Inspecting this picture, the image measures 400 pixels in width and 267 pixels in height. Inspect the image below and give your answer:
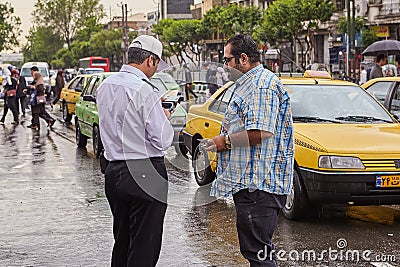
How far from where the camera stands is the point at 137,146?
4.98 m

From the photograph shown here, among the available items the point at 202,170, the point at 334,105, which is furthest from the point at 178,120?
the point at 334,105

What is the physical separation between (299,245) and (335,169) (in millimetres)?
974

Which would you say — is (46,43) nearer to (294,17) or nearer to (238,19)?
(238,19)

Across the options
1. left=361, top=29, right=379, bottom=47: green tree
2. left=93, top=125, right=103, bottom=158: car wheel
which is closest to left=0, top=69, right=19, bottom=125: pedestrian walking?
left=93, top=125, right=103, bottom=158: car wheel

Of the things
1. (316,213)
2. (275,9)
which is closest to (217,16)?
(275,9)

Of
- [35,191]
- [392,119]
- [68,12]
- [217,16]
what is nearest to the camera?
[392,119]

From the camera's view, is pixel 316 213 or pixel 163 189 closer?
pixel 163 189

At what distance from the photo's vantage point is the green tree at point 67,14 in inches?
4227

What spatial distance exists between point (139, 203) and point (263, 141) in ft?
3.02

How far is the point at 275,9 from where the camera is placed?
45.0 metres

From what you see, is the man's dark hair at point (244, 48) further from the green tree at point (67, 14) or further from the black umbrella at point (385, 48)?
the green tree at point (67, 14)

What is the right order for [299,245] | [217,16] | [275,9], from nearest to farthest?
1. [299,245]
2. [275,9]
3. [217,16]

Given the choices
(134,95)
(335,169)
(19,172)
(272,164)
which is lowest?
(19,172)

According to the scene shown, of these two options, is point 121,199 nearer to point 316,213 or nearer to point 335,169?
point 335,169
